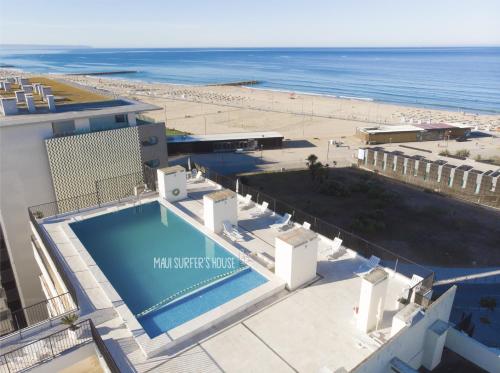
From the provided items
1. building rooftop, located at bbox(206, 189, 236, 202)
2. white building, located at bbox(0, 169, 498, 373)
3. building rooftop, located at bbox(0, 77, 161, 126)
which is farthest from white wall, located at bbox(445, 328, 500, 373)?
building rooftop, located at bbox(0, 77, 161, 126)

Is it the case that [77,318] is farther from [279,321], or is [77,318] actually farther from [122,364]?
[279,321]

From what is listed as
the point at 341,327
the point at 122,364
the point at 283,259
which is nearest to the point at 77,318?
the point at 122,364

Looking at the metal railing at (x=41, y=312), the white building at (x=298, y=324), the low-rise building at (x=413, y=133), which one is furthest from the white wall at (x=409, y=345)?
the low-rise building at (x=413, y=133)

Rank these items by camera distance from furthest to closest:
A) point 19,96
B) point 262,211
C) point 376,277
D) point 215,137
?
point 215,137 → point 19,96 → point 262,211 → point 376,277

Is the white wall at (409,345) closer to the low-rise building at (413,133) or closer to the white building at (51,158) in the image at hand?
the white building at (51,158)

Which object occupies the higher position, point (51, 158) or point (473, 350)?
point (51, 158)

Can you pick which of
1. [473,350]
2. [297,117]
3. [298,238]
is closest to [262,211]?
[298,238]

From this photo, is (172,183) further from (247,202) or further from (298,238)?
(298,238)
